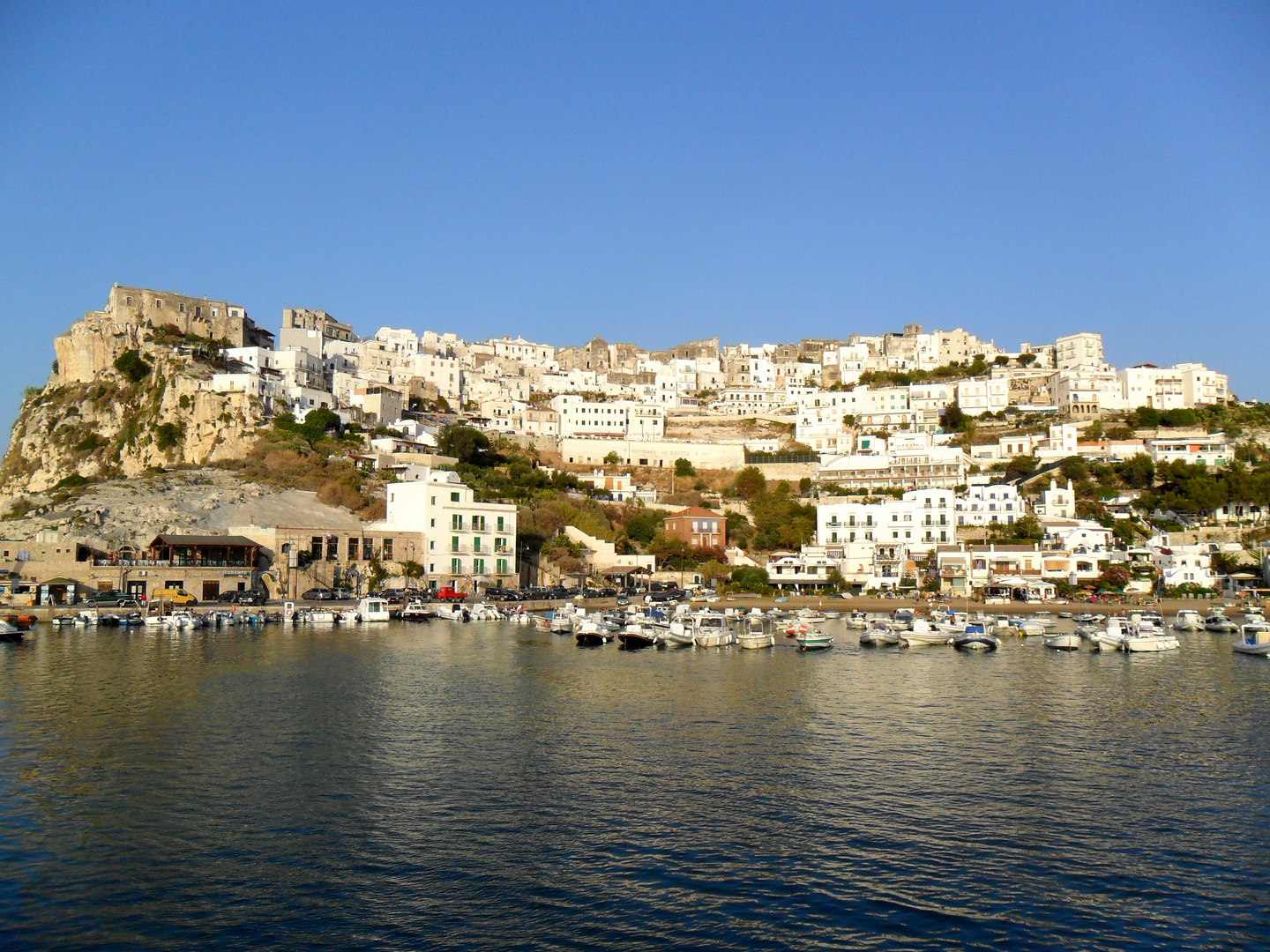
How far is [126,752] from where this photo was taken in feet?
57.8

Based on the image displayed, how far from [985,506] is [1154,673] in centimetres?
3812

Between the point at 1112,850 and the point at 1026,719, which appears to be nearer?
the point at 1112,850

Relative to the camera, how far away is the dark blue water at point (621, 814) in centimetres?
1077

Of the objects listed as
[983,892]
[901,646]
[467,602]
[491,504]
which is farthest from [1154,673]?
[491,504]

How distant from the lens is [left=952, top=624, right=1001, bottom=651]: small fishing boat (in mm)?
37125

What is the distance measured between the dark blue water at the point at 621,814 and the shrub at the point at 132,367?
5696 cm

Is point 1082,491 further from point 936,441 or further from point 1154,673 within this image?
point 1154,673

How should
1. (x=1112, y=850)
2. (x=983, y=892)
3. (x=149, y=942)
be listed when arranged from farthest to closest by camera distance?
(x=1112, y=850), (x=983, y=892), (x=149, y=942)

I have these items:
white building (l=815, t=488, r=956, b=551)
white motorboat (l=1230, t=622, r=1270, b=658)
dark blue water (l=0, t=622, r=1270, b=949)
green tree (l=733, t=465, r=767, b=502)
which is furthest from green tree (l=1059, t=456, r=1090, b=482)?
dark blue water (l=0, t=622, r=1270, b=949)

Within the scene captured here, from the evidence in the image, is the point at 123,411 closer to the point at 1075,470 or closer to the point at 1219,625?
the point at 1075,470

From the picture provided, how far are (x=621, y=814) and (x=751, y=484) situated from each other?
70.5 meters

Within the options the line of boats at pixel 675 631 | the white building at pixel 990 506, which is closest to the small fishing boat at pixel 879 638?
the line of boats at pixel 675 631

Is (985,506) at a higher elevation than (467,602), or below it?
higher

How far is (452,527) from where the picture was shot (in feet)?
185
